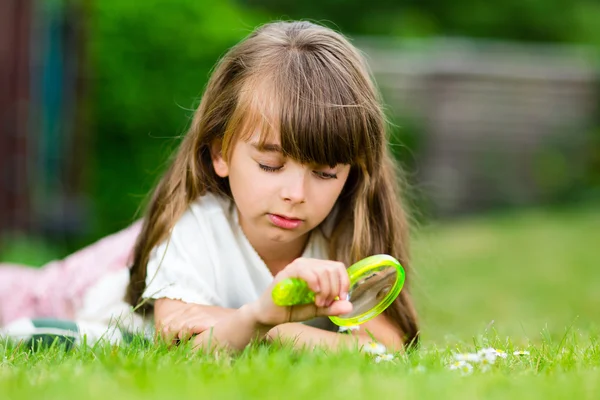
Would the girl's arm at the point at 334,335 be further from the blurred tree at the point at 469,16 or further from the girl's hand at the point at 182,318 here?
the blurred tree at the point at 469,16

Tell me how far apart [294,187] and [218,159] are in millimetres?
546

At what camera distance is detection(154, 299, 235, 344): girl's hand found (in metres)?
3.39

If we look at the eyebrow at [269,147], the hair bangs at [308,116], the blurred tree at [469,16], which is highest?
the blurred tree at [469,16]

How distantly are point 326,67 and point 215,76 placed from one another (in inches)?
20.2

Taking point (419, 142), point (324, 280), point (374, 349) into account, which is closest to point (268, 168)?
point (324, 280)

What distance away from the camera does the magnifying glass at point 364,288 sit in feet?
9.45

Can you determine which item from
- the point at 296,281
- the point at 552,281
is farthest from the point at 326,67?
the point at 552,281

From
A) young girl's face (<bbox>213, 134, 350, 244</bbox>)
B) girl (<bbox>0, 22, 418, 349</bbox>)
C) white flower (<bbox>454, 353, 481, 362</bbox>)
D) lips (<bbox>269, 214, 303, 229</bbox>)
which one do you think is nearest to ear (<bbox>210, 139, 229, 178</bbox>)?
girl (<bbox>0, 22, 418, 349</bbox>)

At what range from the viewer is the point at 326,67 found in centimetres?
347

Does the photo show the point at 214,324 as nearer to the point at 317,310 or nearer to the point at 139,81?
the point at 317,310

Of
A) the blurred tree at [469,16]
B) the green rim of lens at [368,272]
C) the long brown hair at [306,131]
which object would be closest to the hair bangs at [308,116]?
the long brown hair at [306,131]

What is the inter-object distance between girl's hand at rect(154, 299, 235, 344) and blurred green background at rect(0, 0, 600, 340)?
2.41ft

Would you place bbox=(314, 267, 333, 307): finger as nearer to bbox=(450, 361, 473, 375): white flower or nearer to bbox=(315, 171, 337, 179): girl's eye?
bbox=(450, 361, 473, 375): white flower

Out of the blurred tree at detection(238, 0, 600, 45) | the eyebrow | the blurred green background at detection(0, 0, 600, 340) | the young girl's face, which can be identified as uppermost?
the blurred tree at detection(238, 0, 600, 45)
